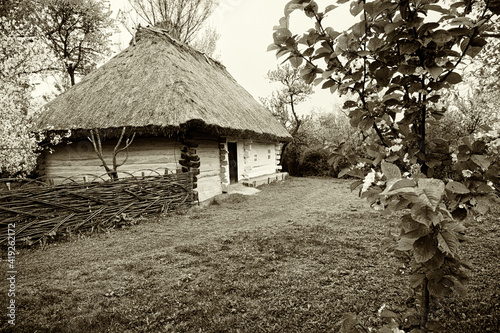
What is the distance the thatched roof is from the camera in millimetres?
8156

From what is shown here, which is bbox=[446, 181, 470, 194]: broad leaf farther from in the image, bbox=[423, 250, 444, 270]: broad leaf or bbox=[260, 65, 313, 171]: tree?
bbox=[260, 65, 313, 171]: tree

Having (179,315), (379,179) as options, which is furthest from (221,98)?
(379,179)

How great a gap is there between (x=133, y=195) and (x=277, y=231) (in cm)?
352

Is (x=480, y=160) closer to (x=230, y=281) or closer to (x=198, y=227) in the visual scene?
(x=230, y=281)

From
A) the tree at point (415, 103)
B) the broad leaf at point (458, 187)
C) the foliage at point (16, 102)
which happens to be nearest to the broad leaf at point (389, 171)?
the tree at point (415, 103)

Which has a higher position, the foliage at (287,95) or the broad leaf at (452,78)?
the foliage at (287,95)

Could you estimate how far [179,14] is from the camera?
16766mm

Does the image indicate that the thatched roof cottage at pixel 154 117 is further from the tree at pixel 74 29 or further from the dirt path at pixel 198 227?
the tree at pixel 74 29

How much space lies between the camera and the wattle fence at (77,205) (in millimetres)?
4832

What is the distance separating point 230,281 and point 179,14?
17.5m

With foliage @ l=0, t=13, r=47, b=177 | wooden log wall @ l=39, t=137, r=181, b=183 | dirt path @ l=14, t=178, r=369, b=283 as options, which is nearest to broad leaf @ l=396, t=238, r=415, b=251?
dirt path @ l=14, t=178, r=369, b=283

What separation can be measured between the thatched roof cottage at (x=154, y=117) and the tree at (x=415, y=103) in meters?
6.59

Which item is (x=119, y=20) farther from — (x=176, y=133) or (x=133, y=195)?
(x=133, y=195)

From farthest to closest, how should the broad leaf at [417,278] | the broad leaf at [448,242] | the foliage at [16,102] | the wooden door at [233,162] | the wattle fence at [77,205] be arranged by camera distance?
the wooden door at [233,162]
the foliage at [16,102]
the wattle fence at [77,205]
the broad leaf at [417,278]
the broad leaf at [448,242]
